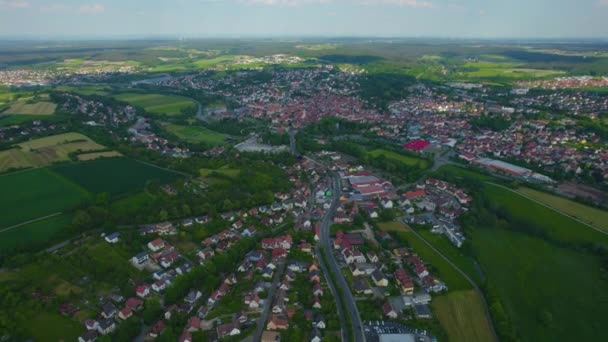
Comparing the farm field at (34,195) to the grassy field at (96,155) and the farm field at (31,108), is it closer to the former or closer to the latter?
the grassy field at (96,155)

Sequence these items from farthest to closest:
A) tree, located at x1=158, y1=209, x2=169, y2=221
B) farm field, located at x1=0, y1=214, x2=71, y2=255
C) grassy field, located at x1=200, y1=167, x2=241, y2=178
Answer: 1. grassy field, located at x1=200, y1=167, x2=241, y2=178
2. tree, located at x1=158, y1=209, x2=169, y2=221
3. farm field, located at x1=0, y1=214, x2=71, y2=255

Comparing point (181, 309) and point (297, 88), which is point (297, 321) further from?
point (297, 88)

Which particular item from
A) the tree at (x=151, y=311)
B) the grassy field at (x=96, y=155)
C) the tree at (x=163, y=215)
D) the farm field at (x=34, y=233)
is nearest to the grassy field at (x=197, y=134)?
the grassy field at (x=96, y=155)

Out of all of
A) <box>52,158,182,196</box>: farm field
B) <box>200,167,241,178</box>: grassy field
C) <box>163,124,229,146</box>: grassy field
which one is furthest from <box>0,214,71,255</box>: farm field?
<box>163,124,229,146</box>: grassy field

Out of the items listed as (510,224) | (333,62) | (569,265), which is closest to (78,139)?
(510,224)

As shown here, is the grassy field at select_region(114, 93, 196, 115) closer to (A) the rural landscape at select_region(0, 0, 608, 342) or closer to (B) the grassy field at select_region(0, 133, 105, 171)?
(A) the rural landscape at select_region(0, 0, 608, 342)
